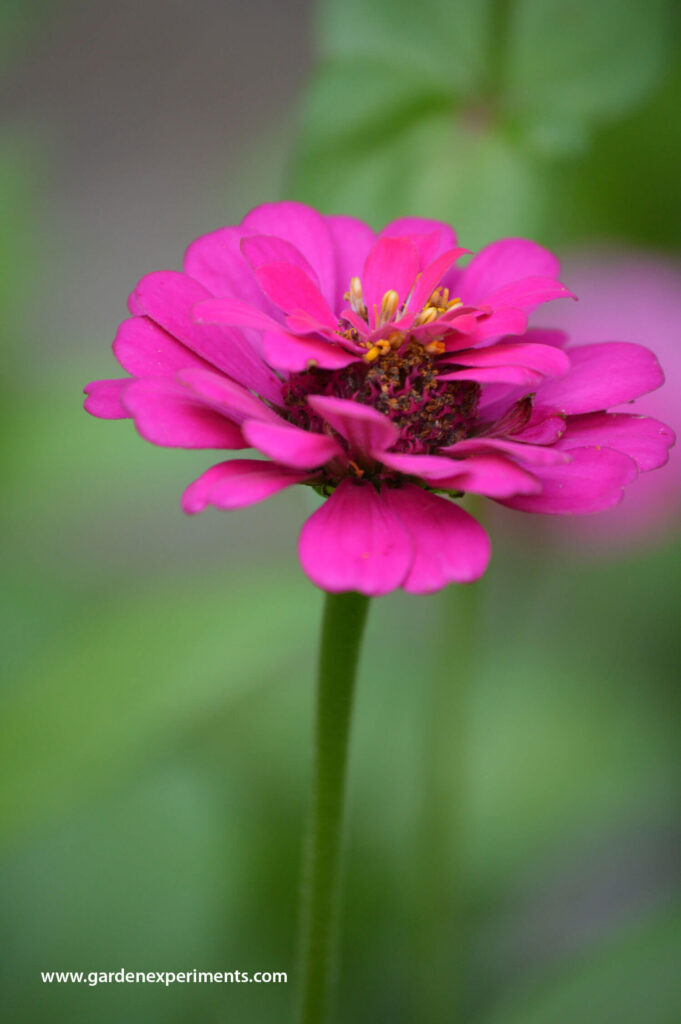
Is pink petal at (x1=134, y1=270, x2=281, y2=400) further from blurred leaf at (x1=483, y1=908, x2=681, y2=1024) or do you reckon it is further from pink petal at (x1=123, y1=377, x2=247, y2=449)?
blurred leaf at (x1=483, y1=908, x2=681, y2=1024)

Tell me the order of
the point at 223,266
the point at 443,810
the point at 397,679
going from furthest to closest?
the point at 397,679 < the point at 443,810 < the point at 223,266

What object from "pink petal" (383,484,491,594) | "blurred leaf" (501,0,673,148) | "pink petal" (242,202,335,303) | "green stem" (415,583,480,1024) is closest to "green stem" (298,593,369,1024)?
"pink petal" (383,484,491,594)

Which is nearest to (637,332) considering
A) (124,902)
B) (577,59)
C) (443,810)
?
(577,59)

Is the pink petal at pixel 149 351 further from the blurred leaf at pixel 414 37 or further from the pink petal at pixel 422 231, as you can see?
the blurred leaf at pixel 414 37

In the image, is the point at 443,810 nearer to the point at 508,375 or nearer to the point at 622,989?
the point at 622,989

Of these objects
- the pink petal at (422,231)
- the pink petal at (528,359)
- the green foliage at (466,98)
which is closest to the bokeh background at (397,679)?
the green foliage at (466,98)

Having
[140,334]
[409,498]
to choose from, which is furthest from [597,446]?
[140,334]
